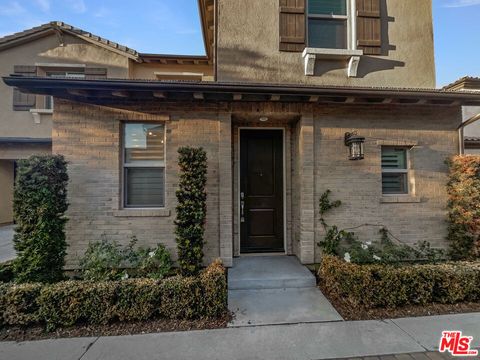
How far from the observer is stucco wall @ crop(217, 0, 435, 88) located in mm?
4910

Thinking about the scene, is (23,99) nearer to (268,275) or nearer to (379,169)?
(268,275)

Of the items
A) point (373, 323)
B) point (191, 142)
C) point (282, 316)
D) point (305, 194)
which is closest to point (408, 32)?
point (305, 194)

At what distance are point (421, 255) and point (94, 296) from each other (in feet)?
17.6

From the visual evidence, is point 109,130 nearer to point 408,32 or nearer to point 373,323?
point 373,323

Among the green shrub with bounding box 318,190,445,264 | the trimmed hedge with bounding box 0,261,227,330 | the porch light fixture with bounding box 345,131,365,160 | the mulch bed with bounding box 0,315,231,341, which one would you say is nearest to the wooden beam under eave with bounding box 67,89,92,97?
the trimmed hedge with bounding box 0,261,227,330

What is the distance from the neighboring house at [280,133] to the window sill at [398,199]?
0.02m

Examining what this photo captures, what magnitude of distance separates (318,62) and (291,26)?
2.95 feet

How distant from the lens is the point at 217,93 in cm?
425

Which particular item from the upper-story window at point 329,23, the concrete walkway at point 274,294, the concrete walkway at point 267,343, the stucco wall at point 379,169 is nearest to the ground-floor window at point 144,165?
the concrete walkway at point 274,294

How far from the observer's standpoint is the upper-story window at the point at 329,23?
518cm

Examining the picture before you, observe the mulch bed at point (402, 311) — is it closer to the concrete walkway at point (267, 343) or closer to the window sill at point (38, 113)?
the concrete walkway at point (267, 343)

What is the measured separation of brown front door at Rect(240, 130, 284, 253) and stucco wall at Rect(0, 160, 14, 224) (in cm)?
1020

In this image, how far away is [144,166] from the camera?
15.1ft

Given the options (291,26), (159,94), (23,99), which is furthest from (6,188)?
(291,26)
